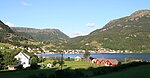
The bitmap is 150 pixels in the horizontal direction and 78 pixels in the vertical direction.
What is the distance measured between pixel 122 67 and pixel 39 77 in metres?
16.9

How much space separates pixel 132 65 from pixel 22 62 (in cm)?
6683

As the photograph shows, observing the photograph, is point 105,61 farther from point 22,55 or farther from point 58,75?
point 58,75

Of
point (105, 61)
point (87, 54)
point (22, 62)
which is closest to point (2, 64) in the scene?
point (22, 62)

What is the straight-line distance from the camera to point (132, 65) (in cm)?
5609

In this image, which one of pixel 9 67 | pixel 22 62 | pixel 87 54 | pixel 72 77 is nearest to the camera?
pixel 72 77

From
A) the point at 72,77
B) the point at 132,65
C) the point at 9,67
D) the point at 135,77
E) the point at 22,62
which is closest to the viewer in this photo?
the point at 135,77

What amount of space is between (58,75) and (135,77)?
13118 mm

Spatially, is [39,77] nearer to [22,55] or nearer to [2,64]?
[2,64]

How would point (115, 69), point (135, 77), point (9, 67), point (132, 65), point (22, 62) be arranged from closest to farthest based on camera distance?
point (135, 77), point (115, 69), point (132, 65), point (9, 67), point (22, 62)

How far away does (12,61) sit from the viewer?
330ft

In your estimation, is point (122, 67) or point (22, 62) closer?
point (122, 67)

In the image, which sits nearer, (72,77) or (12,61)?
(72,77)

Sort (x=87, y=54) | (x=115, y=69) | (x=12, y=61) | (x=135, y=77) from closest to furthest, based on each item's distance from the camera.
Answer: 1. (x=135, y=77)
2. (x=115, y=69)
3. (x=12, y=61)
4. (x=87, y=54)

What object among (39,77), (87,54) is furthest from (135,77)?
(87,54)
